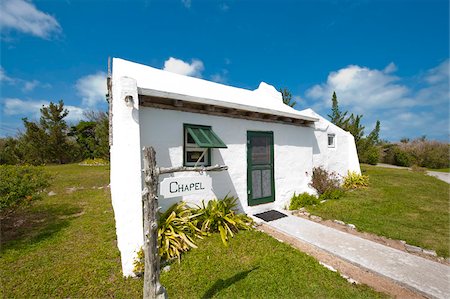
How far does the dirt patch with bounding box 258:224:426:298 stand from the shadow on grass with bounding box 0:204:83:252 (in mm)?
6048

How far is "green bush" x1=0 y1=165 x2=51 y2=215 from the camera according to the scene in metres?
4.61

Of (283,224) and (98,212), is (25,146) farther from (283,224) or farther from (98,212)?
(283,224)

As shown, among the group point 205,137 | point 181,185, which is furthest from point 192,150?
point 181,185

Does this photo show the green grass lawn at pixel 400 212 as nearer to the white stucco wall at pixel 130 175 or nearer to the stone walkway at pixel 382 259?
the stone walkway at pixel 382 259

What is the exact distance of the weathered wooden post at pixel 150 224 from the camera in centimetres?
237

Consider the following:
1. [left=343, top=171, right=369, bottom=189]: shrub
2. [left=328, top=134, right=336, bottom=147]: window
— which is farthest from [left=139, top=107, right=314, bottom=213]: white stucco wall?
[left=343, top=171, right=369, bottom=189]: shrub

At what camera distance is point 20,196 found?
4871mm

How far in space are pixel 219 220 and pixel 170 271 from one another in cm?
161

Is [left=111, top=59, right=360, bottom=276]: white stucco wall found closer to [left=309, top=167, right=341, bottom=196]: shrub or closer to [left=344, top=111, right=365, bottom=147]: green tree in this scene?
[left=309, top=167, right=341, bottom=196]: shrub

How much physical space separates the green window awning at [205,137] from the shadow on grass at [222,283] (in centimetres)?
259

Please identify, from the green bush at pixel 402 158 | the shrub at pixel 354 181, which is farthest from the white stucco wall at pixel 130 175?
the green bush at pixel 402 158

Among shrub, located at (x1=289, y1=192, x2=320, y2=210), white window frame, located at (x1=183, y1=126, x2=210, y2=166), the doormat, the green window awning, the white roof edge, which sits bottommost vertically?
the doormat

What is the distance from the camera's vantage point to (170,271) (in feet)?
11.5

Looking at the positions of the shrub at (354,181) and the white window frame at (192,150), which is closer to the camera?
the white window frame at (192,150)
